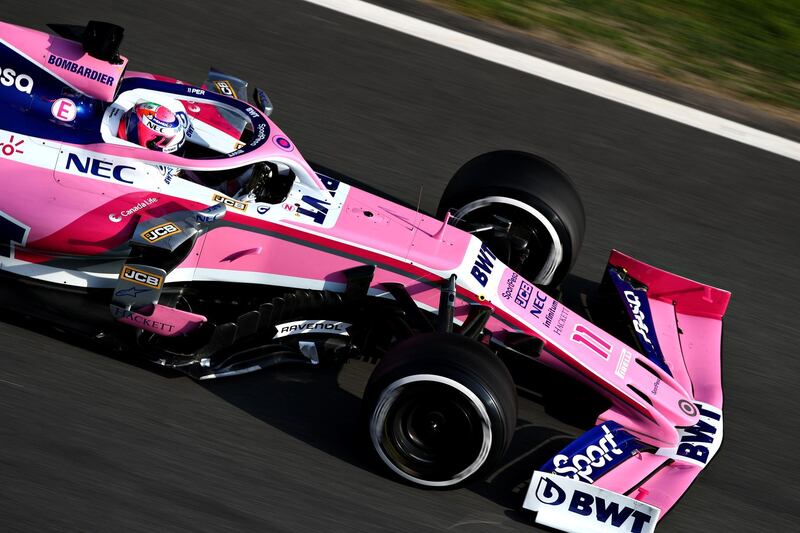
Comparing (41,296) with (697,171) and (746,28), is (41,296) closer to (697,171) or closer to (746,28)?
(697,171)

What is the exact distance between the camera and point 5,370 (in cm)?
523

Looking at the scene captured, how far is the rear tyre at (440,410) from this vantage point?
4.76 meters

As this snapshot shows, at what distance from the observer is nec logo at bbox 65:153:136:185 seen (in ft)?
17.6

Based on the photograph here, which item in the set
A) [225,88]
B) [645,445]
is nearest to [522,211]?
[645,445]

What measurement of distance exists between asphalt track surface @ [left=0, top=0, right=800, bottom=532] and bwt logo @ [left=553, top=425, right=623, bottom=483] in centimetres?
37

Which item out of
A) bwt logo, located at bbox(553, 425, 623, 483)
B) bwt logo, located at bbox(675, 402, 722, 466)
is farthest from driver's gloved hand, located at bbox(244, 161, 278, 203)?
bwt logo, located at bbox(675, 402, 722, 466)

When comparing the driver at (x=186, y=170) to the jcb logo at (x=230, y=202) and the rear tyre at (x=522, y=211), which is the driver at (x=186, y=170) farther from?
the rear tyre at (x=522, y=211)

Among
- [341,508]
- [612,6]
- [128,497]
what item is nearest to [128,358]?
[128,497]

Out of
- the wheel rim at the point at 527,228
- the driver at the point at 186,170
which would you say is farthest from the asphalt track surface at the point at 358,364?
the driver at the point at 186,170

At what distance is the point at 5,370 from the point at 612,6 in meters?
7.45

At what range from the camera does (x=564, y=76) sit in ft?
29.7

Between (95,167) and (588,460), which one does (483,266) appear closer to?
(588,460)

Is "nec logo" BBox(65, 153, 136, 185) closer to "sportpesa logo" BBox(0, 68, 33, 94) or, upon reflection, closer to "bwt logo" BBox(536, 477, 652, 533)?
"sportpesa logo" BBox(0, 68, 33, 94)

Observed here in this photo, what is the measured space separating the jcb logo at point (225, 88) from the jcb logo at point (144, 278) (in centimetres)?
152
